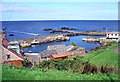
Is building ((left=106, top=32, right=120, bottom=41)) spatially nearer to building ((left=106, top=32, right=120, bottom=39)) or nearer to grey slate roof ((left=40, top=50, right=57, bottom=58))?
building ((left=106, top=32, right=120, bottom=39))

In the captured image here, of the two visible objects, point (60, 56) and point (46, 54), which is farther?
point (46, 54)

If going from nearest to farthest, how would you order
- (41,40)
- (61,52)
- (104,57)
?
(104,57), (61,52), (41,40)

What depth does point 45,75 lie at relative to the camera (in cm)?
361

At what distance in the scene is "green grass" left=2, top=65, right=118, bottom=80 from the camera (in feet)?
11.6

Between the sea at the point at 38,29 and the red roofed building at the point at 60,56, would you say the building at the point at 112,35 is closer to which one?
the sea at the point at 38,29

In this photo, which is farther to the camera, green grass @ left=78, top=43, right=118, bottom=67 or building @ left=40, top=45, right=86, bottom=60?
building @ left=40, top=45, right=86, bottom=60

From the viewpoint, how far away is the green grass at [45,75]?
3.53 m

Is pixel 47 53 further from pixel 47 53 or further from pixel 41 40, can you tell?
pixel 41 40

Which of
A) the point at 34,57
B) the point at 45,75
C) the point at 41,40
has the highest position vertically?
the point at 41,40

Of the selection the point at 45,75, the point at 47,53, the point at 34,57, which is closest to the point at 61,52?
the point at 47,53

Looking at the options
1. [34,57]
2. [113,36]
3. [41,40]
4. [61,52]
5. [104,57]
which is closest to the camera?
[104,57]

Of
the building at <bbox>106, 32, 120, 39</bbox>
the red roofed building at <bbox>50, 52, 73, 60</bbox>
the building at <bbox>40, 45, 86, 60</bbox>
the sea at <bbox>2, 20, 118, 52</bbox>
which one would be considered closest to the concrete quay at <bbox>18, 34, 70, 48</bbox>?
the sea at <bbox>2, 20, 118, 52</bbox>

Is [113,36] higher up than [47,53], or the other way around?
[113,36]

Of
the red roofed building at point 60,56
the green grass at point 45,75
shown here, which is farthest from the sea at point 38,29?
the green grass at point 45,75
